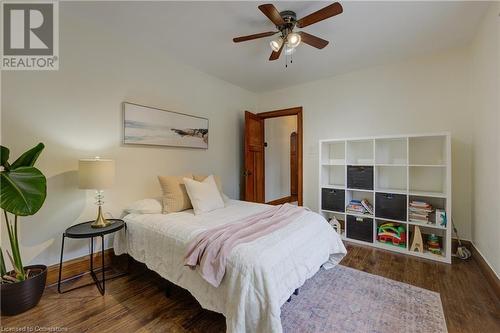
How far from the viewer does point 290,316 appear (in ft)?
5.24

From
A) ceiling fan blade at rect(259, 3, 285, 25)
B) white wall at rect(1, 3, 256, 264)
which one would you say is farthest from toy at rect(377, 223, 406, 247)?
white wall at rect(1, 3, 256, 264)

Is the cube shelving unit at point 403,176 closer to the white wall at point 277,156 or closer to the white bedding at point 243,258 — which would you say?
the white bedding at point 243,258

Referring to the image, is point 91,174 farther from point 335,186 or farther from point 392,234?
point 392,234

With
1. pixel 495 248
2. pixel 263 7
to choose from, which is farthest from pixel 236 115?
pixel 495 248

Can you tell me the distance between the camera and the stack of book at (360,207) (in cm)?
302

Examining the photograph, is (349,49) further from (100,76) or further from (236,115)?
(100,76)

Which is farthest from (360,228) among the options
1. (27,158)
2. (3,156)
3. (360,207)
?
(3,156)

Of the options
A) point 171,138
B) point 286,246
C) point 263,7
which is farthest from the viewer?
point 171,138

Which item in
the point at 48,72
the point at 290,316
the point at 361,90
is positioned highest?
the point at 361,90

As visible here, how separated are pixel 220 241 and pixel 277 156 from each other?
4.22m

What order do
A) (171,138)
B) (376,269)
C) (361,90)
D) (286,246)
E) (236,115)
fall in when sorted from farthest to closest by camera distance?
(236,115)
(361,90)
(171,138)
(376,269)
(286,246)

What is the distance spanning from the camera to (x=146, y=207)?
89.2 inches

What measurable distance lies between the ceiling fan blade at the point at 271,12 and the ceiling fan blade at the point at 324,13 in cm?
18

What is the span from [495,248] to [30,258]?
13.8 feet
